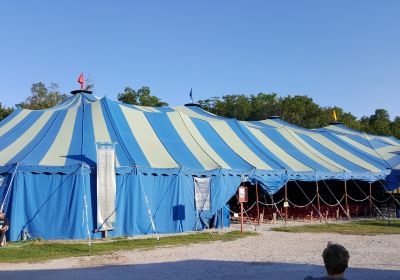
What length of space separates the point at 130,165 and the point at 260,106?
33.9 m

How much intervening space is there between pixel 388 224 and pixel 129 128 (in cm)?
755

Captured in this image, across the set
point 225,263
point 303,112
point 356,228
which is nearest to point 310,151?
point 356,228

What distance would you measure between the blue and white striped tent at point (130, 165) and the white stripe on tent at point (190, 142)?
3 centimetres

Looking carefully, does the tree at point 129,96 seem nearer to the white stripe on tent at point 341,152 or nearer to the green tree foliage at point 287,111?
the green tree foliage at point 287,111

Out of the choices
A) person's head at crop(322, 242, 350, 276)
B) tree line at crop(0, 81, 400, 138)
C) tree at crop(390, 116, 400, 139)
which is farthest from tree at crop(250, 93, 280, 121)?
person's head at crop(322, 242, 350, 276)

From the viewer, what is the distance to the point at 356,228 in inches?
490

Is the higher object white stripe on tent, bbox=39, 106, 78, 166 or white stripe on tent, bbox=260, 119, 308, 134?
white stripe on tent, bbox=260, 119, 308, 134

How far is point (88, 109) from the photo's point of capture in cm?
1317

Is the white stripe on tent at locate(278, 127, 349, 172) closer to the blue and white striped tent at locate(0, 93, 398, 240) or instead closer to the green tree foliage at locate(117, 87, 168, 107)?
the blue and white striped tent at locate(0, 93, 398, 240)

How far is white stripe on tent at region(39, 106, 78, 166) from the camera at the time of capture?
10852 mm

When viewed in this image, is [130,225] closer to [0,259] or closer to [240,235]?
[240,235]

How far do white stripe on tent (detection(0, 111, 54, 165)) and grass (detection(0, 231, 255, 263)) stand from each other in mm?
2209

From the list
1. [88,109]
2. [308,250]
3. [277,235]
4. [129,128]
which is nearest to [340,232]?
[277,235]

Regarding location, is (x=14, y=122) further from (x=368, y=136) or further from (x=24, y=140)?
(x=368, y=136)
